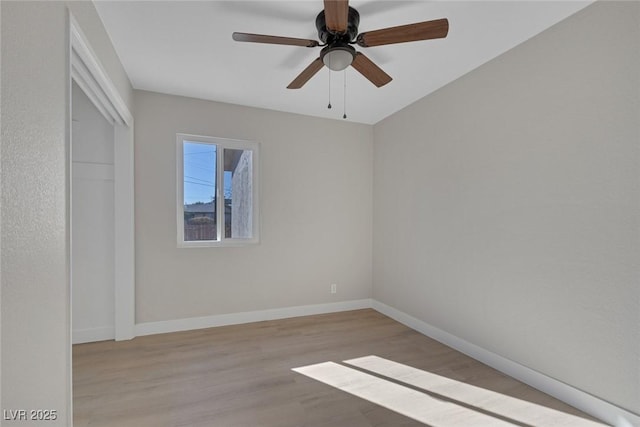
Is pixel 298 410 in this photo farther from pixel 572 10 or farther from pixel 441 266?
pixel 572 10

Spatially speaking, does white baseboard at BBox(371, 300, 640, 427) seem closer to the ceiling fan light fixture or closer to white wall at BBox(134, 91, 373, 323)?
white wall at BBox(134, 91, 373, 323)

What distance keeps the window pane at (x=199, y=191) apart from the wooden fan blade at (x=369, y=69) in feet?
6.86

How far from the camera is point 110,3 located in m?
1.81

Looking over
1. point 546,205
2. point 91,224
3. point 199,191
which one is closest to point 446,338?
point 546,205

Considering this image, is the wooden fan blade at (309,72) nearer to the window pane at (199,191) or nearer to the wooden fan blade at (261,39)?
the wooden fan blade at (261,39)

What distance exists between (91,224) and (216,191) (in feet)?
4.19

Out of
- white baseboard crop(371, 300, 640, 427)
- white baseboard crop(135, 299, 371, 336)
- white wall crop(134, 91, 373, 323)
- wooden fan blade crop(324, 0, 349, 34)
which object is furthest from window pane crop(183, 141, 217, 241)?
white baseboard crop(371, 300, 640, 427)

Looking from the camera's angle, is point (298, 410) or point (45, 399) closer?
point (45, 399)

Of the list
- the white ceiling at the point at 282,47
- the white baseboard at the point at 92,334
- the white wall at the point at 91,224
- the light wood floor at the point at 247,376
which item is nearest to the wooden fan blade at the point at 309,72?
the white ceiling at the point at 282,47

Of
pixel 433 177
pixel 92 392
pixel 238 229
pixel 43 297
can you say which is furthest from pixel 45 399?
pixel 433 177

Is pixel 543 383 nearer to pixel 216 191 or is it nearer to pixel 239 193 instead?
pixel 239 193

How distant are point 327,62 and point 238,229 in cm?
231

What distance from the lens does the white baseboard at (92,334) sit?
2.81 metres

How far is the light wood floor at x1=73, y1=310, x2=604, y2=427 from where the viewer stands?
5.90ft
